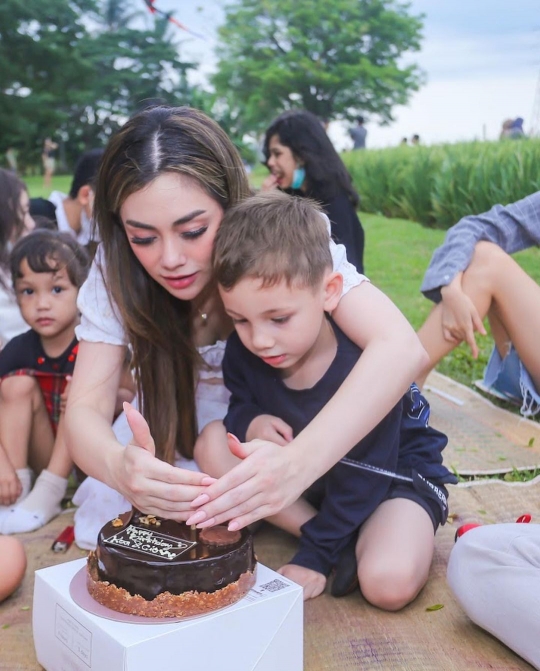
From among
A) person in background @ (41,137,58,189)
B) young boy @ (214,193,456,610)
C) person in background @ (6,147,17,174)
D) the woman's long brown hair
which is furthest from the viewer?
person in background @ (6,147,17,174)

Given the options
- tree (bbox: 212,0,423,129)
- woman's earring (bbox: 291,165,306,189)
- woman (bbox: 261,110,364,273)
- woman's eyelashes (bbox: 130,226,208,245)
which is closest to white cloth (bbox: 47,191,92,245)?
woman (bbox: 261,110,364,273)

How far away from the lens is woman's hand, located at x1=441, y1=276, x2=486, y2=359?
8.04 feet

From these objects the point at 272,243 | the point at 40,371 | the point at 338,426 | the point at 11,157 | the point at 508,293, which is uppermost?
the point at 11,157

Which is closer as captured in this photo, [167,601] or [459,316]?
[167,601]

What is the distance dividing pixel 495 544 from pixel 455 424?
4.88 ft

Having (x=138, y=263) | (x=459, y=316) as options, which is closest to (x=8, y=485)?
(x=138, y=263)

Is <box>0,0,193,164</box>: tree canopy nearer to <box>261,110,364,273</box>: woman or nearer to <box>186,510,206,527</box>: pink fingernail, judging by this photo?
<box>261,110,364,273</box>: woman

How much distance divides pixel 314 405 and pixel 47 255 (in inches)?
47.1

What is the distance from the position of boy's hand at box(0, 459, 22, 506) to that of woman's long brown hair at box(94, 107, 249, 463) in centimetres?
60

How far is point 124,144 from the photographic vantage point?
71.7 inches

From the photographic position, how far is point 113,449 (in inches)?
66.2

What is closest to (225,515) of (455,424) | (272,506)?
(272,506)

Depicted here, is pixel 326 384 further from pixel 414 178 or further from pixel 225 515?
pixel 414 178

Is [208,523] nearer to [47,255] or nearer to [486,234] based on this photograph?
[47,255]
